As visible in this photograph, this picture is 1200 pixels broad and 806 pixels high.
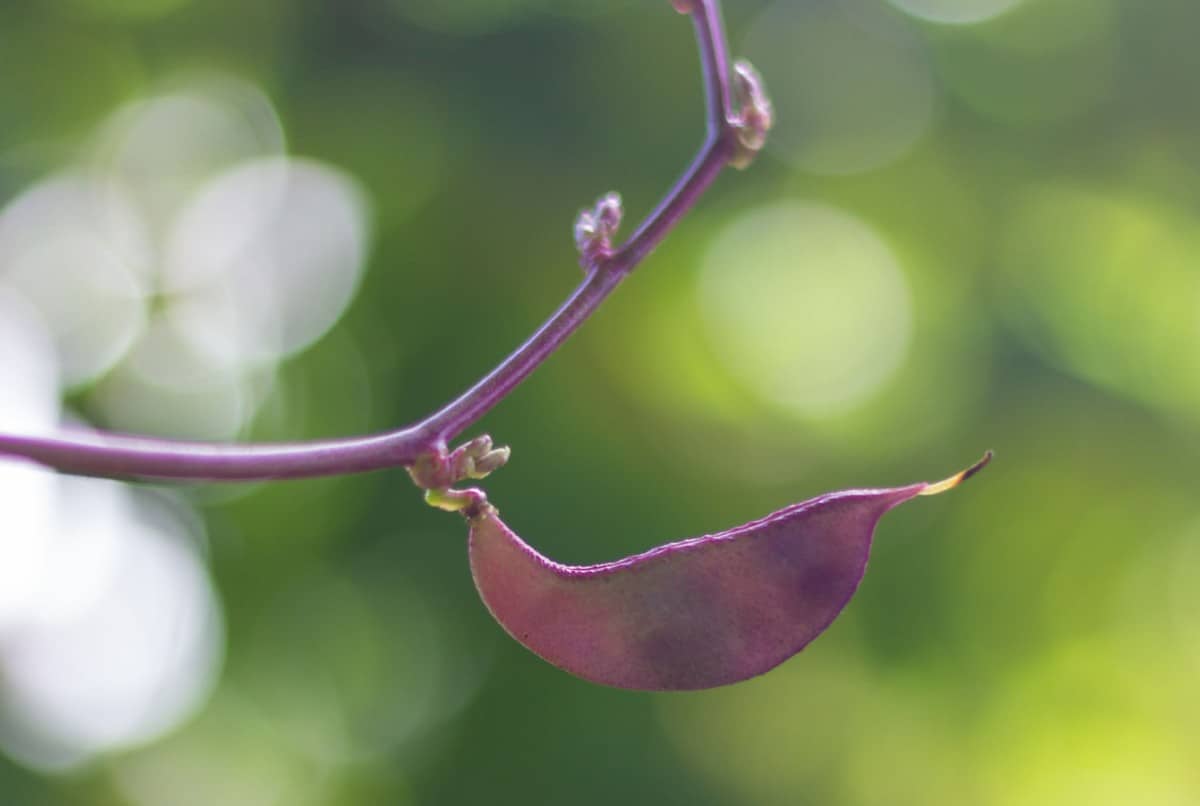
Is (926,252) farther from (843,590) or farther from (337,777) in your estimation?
(843,590)

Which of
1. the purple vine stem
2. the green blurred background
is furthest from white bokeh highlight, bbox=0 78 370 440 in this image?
the purple vine stem

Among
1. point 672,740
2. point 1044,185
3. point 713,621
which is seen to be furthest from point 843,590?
point 1044,185

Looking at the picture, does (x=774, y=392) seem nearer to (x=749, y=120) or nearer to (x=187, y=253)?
(x=187, y=253)

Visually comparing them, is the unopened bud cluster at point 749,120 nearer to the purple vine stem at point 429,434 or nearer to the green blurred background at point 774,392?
the purple vine stem at point 429,434

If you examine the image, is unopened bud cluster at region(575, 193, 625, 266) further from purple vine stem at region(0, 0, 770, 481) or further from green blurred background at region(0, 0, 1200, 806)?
green blurred background at region(0, 0, 1200, 806)

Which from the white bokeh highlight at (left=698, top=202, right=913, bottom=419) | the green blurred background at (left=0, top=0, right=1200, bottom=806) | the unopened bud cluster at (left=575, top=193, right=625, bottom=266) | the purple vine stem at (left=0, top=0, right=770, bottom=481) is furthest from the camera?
the white bokeh highlight at (left=698, top=202, right=913, bottom=419)

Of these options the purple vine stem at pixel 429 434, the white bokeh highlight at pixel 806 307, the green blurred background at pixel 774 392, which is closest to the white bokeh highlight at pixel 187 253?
the green blurred background at pixel 774 392

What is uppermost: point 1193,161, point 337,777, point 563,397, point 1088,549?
point 1193,161

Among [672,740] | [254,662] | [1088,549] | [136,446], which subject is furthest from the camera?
[254,662]
